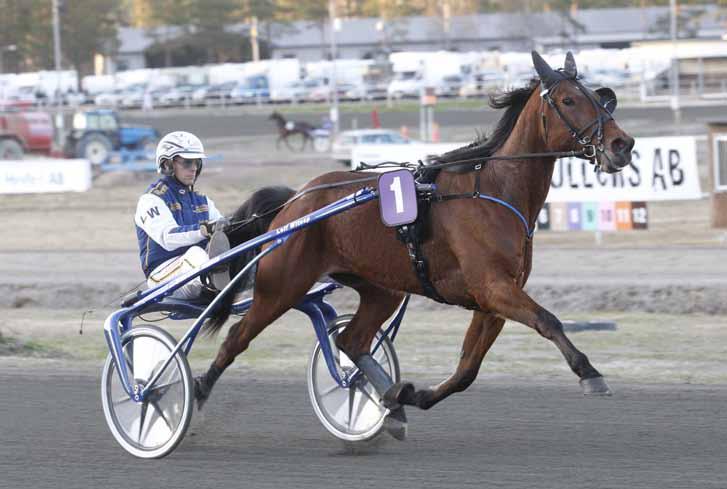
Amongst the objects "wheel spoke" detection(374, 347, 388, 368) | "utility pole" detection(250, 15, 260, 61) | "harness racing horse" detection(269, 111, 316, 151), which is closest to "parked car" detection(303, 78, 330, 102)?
"utility pole" detection(250, 15, 260, 61)

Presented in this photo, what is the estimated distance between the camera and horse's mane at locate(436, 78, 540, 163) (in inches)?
223

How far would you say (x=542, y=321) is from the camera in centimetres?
510

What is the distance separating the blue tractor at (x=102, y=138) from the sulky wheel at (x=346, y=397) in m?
24.1

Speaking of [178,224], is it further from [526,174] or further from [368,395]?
[526,174]

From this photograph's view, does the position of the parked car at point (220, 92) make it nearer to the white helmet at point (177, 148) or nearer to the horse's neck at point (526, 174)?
the white helmet at point (177, 148)

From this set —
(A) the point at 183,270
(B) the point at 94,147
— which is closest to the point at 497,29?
Answer: (B) the point at 94,147

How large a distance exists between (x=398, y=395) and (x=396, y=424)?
0.16 meters

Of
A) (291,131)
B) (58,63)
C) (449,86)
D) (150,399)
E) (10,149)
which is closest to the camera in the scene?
(150,399)

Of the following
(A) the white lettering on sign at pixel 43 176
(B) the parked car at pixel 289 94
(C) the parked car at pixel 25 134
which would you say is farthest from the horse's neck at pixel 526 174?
(B) the parked car at pixel 289 94

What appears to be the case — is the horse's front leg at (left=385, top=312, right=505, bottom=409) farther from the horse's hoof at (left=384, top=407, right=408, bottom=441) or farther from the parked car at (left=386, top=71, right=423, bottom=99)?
the parked car at (left=386, top=71, right=423, bottom=99)

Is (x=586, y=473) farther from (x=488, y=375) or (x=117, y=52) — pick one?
(x=117, y=52)

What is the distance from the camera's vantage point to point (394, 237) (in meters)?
5.60

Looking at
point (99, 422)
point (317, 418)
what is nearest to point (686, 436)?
point (317, 418)

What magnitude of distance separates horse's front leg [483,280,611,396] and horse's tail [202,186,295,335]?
1350 millimetres
